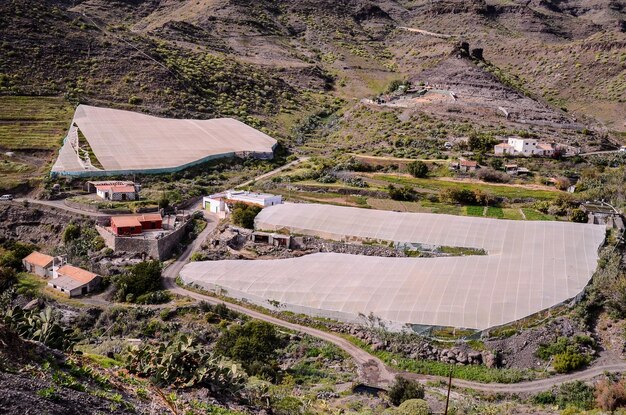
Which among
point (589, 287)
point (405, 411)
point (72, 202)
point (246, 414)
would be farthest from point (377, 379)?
point (72, 202)

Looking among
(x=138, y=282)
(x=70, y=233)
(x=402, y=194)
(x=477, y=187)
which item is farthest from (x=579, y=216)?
(x=70, y=233)

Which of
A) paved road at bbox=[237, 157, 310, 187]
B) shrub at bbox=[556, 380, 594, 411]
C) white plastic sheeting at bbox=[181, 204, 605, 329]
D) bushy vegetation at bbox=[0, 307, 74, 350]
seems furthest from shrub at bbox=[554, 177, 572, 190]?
bushy vegetation at bbox=[0, 307, 74, 350]

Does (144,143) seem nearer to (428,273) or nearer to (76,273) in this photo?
(76,273)

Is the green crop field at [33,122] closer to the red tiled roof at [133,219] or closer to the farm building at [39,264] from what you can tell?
Result: the red tiled roof at [133,219]

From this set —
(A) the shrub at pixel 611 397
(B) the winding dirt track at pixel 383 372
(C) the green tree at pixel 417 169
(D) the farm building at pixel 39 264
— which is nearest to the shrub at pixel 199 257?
(B) the winding dirt track at pixel 383 372

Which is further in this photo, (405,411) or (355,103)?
(355,103)

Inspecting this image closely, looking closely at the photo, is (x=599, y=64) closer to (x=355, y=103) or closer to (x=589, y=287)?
(x=355, y=103)

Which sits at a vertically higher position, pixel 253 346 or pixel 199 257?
pixel 199 257
